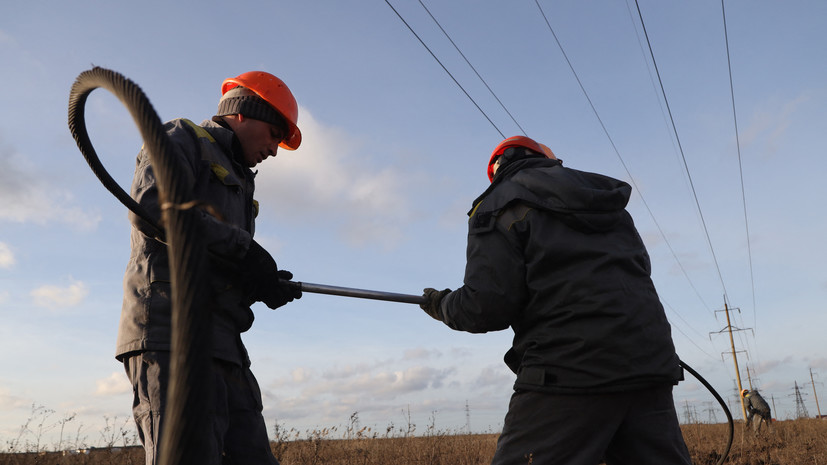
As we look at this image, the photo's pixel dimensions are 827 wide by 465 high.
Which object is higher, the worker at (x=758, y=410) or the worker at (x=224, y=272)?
the worker at (x=224, y=272)

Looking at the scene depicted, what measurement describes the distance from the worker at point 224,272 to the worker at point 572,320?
1.01m

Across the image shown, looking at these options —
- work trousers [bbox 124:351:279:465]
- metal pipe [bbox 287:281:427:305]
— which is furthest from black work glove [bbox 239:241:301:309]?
work trousers [bbox 124:351:279:465]

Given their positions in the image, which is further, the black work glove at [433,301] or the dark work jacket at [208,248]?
the black work glove at [433,301]

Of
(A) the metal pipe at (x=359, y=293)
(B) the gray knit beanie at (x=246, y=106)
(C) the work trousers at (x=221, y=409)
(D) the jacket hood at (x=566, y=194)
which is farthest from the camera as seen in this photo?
(A) the metal pipe at (x=359, y=293)

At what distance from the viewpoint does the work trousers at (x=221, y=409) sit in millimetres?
2209

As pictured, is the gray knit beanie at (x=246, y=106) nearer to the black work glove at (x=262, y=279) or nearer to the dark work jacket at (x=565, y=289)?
the black work glove at (x=262, y=279)

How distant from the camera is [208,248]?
8.27ft

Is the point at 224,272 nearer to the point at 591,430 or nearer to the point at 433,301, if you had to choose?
the point at 433,301

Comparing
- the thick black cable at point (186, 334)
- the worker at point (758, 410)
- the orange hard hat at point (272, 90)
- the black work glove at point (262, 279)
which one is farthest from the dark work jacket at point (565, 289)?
the worker at point (758, 410)

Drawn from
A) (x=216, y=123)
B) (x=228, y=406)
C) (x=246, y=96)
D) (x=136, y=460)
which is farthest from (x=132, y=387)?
(x=136, y=460)

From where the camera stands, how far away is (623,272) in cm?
263

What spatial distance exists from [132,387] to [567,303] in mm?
1823

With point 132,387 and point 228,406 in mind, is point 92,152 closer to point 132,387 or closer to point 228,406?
point 132,387

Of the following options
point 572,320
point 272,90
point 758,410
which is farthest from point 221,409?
point 758,410
